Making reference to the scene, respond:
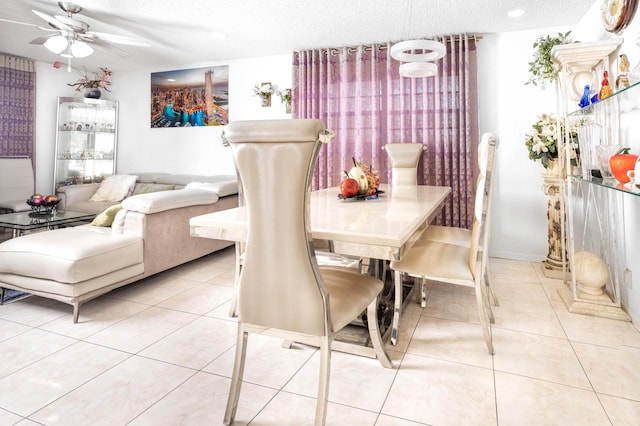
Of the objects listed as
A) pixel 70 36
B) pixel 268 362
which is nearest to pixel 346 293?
pixel 268 362

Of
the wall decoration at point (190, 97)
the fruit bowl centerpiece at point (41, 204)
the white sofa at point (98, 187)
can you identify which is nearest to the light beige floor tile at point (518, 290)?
the white sofa at point (98, 187)

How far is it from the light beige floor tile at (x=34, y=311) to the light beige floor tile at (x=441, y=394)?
213cm

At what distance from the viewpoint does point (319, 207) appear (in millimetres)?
2023

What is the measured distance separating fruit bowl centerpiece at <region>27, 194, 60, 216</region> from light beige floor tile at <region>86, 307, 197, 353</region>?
6.24 feet

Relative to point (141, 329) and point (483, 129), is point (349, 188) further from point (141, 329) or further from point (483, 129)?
point (483, 129)

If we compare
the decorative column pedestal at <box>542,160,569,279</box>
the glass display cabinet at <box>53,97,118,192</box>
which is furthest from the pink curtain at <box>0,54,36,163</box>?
the decorative column pedestal at <box>542,160,569,279</box>

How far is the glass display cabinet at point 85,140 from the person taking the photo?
5.36 meters

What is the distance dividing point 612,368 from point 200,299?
252 centimetres

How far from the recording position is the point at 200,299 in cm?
275

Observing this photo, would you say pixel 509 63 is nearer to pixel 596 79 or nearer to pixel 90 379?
pixel 596 79

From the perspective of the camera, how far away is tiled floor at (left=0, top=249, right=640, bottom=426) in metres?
1.48

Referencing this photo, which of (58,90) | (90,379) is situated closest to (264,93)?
(58,90)

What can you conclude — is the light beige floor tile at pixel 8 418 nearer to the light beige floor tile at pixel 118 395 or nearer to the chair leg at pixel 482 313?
the light beige floor tile at pixel 118 395

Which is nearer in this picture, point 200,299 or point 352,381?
point 352,381
